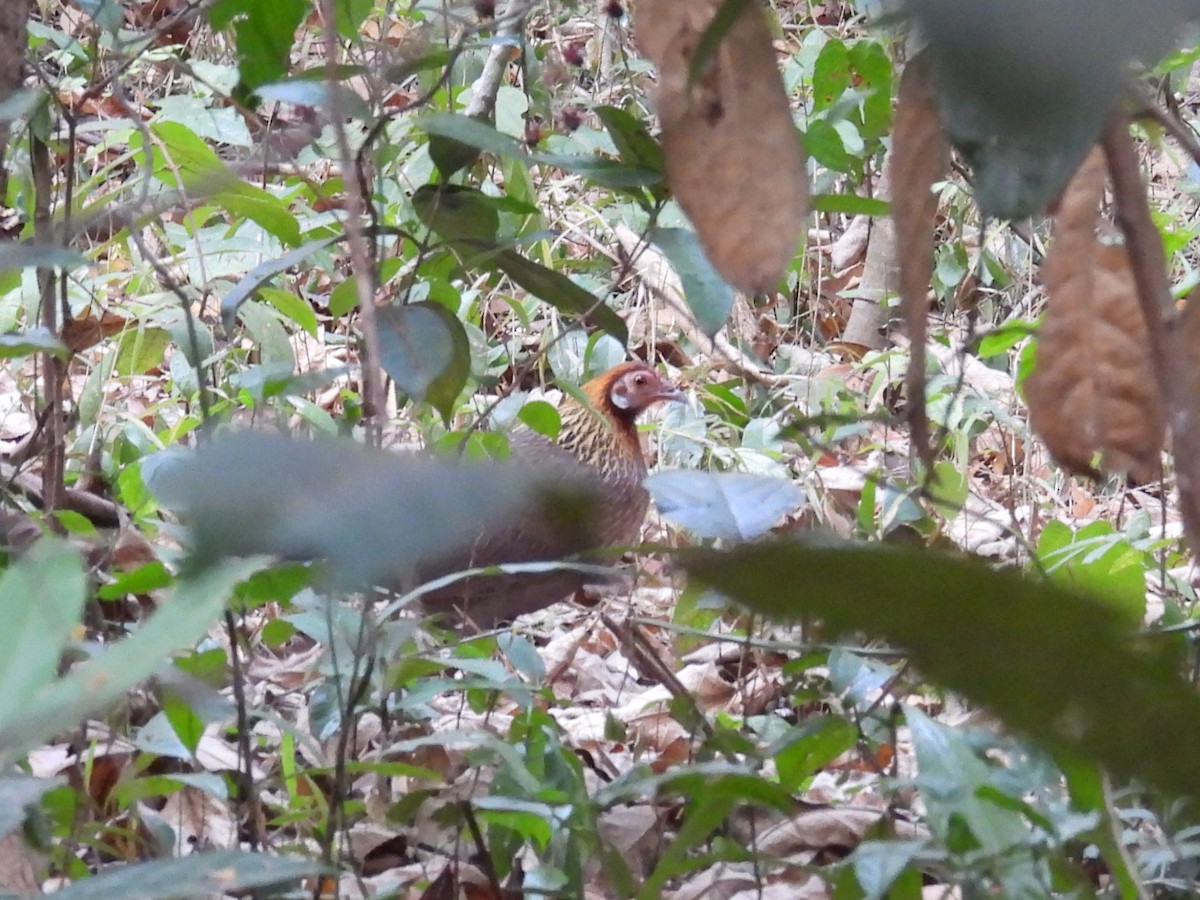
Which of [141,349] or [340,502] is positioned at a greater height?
[340,502]

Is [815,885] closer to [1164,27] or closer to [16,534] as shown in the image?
[16,534]

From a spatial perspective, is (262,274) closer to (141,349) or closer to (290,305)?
(290,305)

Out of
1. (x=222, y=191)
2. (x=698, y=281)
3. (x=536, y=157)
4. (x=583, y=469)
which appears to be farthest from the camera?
(x=583, y=469)

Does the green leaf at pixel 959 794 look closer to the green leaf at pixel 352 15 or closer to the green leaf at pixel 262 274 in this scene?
the green leaf at pixel 262 274

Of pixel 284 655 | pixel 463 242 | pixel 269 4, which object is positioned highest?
pixel 269 4

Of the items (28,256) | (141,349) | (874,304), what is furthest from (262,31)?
(874,304)

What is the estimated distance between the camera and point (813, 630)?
0.94 feet

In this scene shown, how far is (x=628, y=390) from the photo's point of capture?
10.3ft

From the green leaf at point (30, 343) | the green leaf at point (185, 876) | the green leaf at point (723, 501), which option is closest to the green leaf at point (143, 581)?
the green leaf at point (30, 343)

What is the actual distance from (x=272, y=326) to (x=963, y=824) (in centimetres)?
140

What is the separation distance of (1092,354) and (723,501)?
0.45m

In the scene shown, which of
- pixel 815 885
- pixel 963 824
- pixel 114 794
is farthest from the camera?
pixel 815 885

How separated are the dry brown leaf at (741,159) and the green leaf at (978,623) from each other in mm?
328

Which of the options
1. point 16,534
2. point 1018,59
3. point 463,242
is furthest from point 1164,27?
point 16,534
